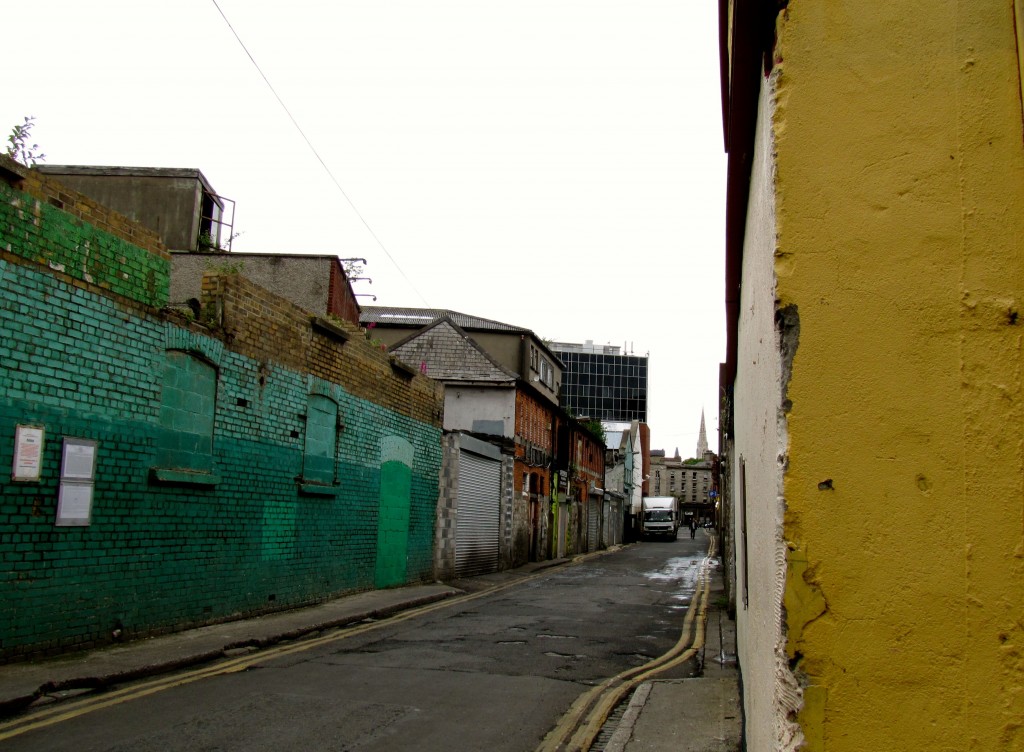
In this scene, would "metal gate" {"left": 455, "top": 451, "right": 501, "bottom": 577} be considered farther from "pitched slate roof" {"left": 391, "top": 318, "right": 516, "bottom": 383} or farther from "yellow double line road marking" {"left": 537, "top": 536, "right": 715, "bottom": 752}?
"yellow double line road marking" {"left": 537, "top": 536, "right": 715, "bottom": 752}

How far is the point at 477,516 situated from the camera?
24.1 metres

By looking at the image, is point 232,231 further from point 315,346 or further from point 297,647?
point 297,647

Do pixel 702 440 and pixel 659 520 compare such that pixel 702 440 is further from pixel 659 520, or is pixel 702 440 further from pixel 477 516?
pixel 477 516

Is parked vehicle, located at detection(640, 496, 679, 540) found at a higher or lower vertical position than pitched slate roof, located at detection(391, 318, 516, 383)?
lower

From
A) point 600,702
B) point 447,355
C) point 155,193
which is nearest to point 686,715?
point 600,702

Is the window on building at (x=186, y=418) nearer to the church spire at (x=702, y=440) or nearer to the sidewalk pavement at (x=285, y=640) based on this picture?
the sidewalk pavement at (x=285, y=640)

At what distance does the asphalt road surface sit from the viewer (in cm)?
630

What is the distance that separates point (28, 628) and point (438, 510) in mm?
13058

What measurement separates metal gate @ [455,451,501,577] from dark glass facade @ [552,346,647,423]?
265 feet

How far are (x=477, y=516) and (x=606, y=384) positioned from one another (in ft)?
278

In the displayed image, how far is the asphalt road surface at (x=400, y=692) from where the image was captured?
248 inches

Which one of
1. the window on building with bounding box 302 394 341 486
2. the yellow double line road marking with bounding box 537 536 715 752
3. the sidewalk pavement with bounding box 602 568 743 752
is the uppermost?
the window on building with bounding box 302 394 341 486

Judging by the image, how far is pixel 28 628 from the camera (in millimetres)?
8625

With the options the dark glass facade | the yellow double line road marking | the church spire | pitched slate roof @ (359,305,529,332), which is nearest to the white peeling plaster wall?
the yellow double line road marking
